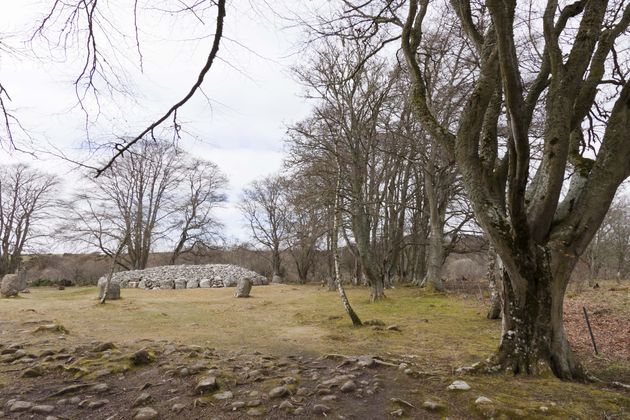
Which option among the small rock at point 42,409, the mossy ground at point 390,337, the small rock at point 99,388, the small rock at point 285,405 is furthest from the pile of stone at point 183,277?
the small rock at point 285,405

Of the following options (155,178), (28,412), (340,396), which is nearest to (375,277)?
(340,396)

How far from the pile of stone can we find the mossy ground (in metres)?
11.0

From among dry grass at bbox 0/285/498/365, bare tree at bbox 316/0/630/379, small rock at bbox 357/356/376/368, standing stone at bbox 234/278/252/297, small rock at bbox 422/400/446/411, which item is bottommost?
dry grass at bbox 0/285/498/365

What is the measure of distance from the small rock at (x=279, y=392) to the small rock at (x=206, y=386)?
0.60m

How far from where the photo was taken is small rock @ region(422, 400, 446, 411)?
3.16 meters

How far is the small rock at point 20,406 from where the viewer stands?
3291 mm

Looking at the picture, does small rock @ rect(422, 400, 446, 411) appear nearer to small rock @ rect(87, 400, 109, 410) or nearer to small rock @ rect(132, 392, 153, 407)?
small rock @ rect(132, 392, 153, 407)

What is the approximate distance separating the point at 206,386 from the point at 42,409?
1.38 m

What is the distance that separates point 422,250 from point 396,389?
69.5ft

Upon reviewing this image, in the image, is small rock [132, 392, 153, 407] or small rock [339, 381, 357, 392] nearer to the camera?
small rock [132, 392, 153, 407]

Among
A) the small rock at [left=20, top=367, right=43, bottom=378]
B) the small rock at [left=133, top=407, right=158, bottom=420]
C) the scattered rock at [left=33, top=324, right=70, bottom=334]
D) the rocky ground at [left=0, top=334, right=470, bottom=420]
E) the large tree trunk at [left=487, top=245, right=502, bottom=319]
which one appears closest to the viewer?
the small rock at [left=133, top=407, right=158, bottom=420]

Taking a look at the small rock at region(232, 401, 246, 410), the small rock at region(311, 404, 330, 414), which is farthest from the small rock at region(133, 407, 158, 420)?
the small rock at region(311, 404, 330, 414)

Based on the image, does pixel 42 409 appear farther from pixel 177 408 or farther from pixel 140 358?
pixel 140 358

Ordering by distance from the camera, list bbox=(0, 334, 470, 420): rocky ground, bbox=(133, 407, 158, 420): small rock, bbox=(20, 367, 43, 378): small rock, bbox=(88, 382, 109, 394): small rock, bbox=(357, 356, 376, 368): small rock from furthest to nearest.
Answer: bbox=(357, 356, 376, 368): small rock → bbox=(20, 367, 43, 378): small rock → bbox=(88, 382, 109, 394): small rock → bbox=(0, 334, 470, 420): rocky ground → bbox=(133, 407, 158, 420): small rock
